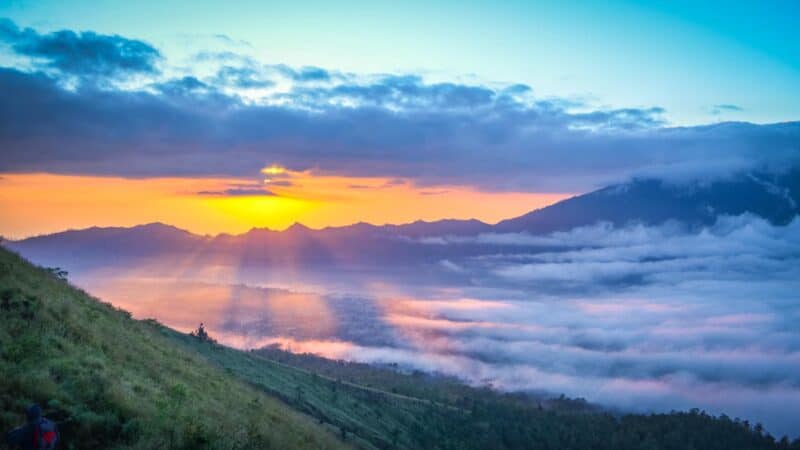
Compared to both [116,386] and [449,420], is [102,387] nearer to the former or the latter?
[116,386]

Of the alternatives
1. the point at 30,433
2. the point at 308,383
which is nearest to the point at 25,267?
the point at 30,433

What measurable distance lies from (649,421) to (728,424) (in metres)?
21.9

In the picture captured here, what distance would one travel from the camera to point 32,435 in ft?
51.5

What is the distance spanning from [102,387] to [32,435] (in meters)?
5.34

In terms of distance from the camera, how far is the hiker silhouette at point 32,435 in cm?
1567

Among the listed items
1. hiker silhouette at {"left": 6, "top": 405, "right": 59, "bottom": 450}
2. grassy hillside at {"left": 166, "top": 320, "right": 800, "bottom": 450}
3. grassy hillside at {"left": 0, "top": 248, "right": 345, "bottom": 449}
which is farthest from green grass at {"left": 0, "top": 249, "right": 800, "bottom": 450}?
hiker silhouette at {"left": 6, "top": 405, "right": 59, "bottom": 450}

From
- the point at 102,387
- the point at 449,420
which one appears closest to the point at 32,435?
the point at 102,387

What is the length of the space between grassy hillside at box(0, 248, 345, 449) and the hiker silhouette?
1555 mm

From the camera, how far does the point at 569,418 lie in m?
164

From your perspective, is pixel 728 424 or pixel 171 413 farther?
pixel 728 424

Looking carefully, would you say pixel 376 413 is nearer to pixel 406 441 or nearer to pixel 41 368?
pixel 406 441

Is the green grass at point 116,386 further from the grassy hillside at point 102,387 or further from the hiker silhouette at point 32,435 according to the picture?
the hiker silhouette at point 32,435

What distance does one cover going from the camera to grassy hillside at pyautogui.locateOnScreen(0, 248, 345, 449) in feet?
61.6

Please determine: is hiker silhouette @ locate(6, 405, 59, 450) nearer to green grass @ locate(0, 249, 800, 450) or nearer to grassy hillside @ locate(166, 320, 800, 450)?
green grass @ locate(0, 249, 800, 450)
